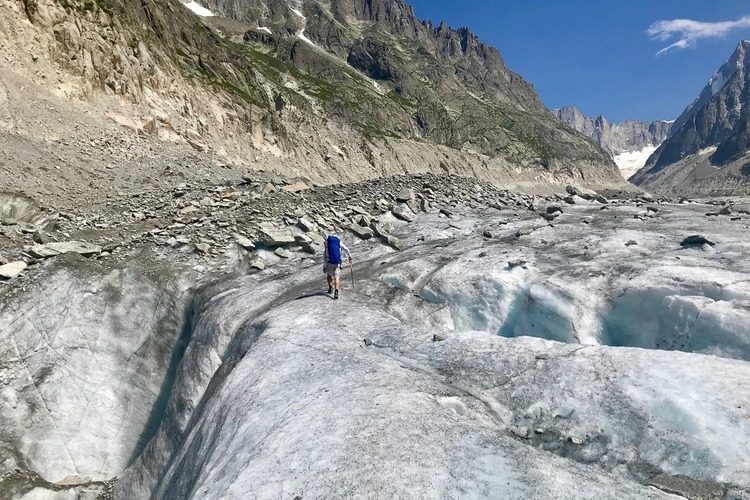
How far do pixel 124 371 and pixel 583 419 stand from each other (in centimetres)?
1697

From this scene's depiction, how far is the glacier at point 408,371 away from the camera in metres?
6.95

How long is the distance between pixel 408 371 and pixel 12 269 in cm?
1781

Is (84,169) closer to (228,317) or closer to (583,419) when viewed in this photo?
(228,317)

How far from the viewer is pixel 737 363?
326 inches

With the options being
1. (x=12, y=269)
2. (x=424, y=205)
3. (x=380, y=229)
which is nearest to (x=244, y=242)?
(x=380, y=229)

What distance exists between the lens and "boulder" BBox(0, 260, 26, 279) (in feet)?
56.4

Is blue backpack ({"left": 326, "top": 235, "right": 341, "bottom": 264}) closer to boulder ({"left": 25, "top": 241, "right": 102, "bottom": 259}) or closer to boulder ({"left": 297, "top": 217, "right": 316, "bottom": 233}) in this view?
boulder ({"left": 297, "top": 217, "right": 316, "bottom": 233})

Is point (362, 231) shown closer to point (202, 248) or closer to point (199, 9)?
point (202, 248)

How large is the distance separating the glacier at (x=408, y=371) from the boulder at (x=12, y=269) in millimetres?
1115

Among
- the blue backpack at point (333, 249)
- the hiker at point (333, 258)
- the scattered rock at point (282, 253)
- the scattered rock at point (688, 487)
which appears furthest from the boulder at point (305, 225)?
the scattered rock at point (688, 487)

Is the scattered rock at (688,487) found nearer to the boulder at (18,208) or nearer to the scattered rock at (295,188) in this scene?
the scattered rock at (295,188)

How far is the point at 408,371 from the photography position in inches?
383

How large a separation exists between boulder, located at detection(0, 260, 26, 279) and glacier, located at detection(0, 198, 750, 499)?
3.66 ft

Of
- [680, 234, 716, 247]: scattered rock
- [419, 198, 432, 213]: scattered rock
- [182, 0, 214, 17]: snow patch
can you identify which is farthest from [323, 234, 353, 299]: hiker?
[182, 0, 214, 17]: snow patch
